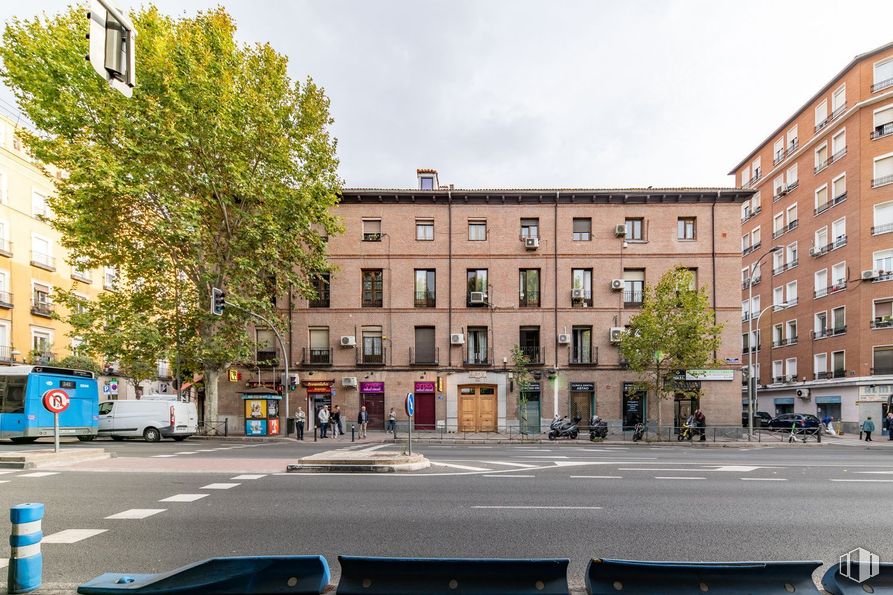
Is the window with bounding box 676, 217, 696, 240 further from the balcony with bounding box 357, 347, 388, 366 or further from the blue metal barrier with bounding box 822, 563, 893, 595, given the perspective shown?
the blue metal barrier with bounding box 822, 563, 893, 595

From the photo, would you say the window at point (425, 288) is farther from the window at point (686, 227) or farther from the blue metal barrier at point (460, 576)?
the blue metal barrier at point (460, 576)

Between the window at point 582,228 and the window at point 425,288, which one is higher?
the window at point 582,228

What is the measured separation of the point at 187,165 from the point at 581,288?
2149 centimetres

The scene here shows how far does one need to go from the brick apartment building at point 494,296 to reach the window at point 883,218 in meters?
10.8

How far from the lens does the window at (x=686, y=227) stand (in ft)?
101

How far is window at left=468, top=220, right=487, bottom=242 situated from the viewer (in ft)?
103

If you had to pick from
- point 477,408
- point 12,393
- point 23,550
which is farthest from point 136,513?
point 477,408

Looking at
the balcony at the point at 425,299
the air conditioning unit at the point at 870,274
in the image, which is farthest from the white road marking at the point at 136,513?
the air conditioning unit at the point at 870,274

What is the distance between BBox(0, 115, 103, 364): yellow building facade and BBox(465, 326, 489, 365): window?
2388 centimetres

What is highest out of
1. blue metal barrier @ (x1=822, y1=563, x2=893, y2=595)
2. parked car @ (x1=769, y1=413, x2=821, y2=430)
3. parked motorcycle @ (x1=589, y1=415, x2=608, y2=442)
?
blue metal barrier @ (x1=822, y1=563, x2=893, y2=595)

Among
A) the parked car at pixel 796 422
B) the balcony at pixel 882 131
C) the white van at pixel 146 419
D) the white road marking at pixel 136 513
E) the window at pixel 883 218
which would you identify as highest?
the balcony at pixel 882 131

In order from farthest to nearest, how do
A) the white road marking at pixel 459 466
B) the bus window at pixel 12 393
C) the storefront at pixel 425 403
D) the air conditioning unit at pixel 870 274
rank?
the air conditioning unit at pixel 870 274, the storefront at pixel 425 403, the bus window at pixel 12 393, the white road marking at pixel 459 466

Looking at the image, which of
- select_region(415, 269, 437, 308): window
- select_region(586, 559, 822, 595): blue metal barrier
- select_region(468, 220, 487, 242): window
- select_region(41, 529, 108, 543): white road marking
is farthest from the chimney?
select_region(586, 559, 822, 595): blue metal barrier

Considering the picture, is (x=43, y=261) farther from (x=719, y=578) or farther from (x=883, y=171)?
(x=883, y=171)
